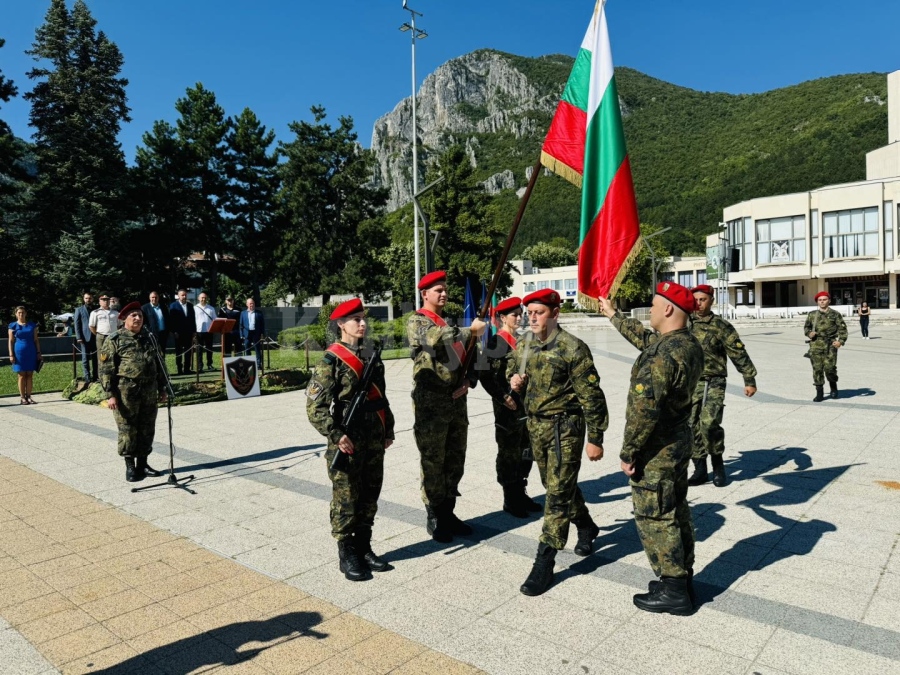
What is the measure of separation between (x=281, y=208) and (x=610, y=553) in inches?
1748

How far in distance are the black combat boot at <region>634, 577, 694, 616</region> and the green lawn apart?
1012cm

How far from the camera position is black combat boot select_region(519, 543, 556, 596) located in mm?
4094

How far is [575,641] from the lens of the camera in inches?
138

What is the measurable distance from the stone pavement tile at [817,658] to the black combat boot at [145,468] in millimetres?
6490

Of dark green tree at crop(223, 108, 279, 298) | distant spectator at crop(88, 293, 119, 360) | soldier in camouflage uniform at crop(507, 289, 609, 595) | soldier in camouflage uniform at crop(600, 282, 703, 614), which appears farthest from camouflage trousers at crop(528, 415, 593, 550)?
dark green tree at crop(223, 108, 279, 298)

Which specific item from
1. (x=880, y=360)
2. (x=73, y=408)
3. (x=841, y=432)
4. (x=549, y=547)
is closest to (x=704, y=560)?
(x=549, y=547)

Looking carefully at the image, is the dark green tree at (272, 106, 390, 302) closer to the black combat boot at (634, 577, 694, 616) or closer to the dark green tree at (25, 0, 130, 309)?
the dark green tree at (25, 0, 130, 309)

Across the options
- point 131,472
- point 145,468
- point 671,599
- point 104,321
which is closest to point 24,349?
point 104,321

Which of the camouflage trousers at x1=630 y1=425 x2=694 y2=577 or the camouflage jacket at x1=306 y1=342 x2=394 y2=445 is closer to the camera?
the camouflage trousers at x1=630 y1=425 x2=694 y2=577

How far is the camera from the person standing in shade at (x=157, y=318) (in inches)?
565

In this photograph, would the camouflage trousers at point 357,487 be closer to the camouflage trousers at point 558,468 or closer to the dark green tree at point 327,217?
the camouflage trousers at point 558,468

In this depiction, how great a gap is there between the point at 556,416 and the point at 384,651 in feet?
6.02

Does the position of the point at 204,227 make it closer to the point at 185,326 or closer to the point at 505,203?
the point at 185,326

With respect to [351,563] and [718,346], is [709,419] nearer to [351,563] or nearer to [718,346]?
[718,346]
